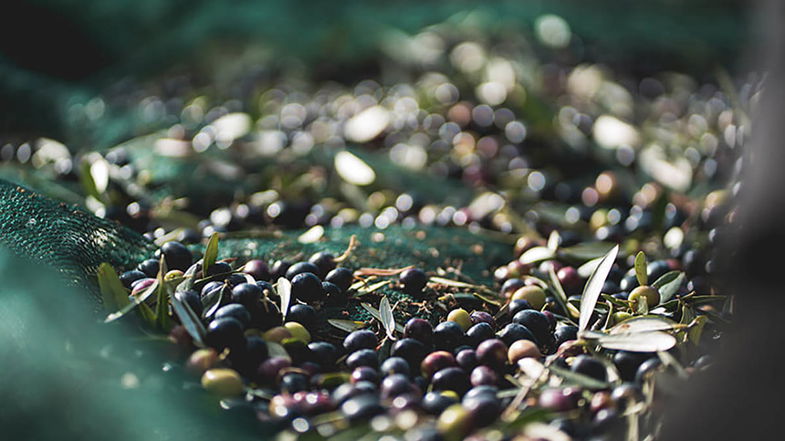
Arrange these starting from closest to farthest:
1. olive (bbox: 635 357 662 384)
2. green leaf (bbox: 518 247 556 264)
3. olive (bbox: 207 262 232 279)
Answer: olive (bbox: 635 357 662 384)
olive (bbox: 207 262 232 279)
green leaf (bbox: 518 247 556 264)

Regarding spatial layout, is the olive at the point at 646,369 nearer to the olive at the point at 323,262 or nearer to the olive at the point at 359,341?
the olive at the point at 359,341

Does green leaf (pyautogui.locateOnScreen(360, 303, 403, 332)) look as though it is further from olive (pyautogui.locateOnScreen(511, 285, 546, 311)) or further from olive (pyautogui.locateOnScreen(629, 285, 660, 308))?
olive (pyautogui.locateOnScreen(629, 285, 660, 308))

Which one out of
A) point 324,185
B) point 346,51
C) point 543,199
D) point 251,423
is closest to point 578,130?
point 543,199

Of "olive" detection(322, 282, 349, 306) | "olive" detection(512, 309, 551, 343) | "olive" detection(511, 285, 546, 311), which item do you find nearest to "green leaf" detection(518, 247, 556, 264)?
"olive" detection(511, 285, 546, 311)

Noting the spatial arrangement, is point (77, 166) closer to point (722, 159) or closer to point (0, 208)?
point (0, 208)

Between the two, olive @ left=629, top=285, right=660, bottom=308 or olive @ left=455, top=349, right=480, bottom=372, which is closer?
olive @ left=455, top=349, right=480, bottom=372

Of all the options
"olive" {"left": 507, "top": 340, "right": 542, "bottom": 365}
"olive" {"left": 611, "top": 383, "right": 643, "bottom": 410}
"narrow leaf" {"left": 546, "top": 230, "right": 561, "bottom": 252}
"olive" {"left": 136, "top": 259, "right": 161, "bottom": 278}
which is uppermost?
"olive" {"left": 611, "top": 383, "right": 643, "bottom": 410}
